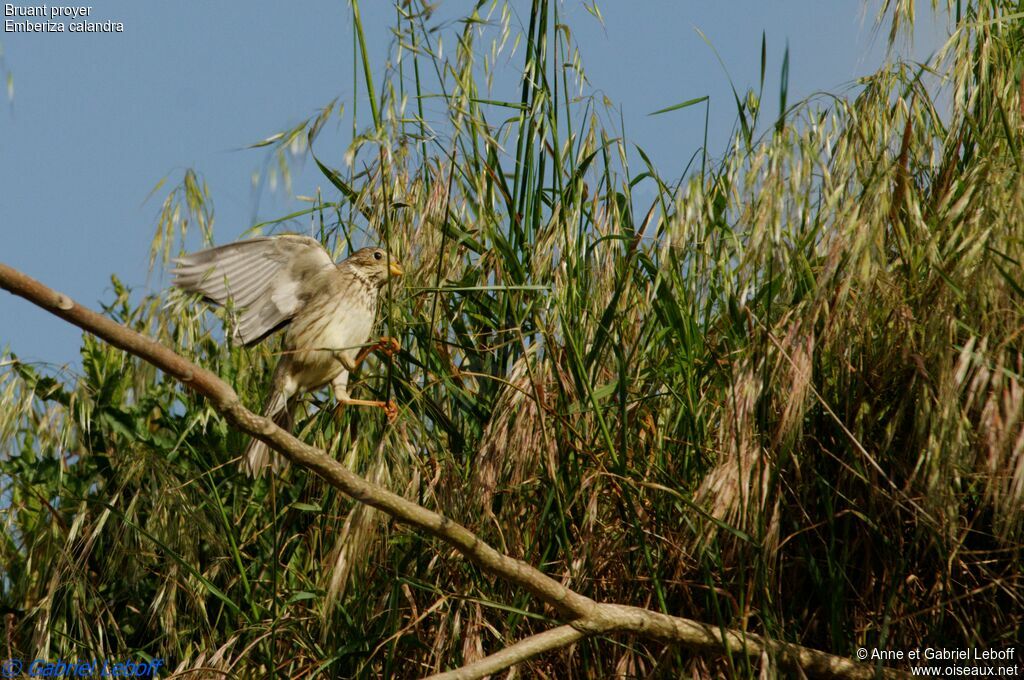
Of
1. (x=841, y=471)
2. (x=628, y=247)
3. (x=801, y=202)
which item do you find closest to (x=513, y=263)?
(x=628, y=247)

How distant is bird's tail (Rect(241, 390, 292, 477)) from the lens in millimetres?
3435

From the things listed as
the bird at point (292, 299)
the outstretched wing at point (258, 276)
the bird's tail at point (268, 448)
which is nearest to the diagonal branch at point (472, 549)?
the bird's tail at point (268, 448)

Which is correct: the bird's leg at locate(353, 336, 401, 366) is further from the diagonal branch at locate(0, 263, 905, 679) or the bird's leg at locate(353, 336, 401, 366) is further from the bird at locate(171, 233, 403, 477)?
the diagonal branch at locate(0, 263, 905, 679)

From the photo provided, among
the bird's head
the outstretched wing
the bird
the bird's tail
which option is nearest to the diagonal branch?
the bird's tail

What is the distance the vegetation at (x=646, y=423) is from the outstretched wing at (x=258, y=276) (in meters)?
0.40


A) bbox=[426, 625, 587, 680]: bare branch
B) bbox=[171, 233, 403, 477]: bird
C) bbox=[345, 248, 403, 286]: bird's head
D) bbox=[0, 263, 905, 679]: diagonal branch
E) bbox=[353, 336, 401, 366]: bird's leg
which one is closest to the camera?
bbox=[0, 263, 905, 679]: diagonal branch

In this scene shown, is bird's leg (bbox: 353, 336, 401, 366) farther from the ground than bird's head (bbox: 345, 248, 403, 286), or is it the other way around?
bird's head (bbox: 345, 248, 403, 286)

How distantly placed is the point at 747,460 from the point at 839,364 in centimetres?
41

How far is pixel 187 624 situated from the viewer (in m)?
3.40

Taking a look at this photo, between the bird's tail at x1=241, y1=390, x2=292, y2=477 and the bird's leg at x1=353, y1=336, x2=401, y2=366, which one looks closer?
the bird's leg at x1=353, y1=336, x2=401, y2=366

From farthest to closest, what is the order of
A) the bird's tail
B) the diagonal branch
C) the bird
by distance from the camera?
the bird
the bird's tail
the diagonal branch

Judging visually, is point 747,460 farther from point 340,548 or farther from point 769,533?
point 340,548

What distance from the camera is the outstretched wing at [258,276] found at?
3805 millimetres

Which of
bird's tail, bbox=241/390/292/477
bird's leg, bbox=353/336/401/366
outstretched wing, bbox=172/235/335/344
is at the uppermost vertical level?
outstretched wing, bbox=172/235/335/344
